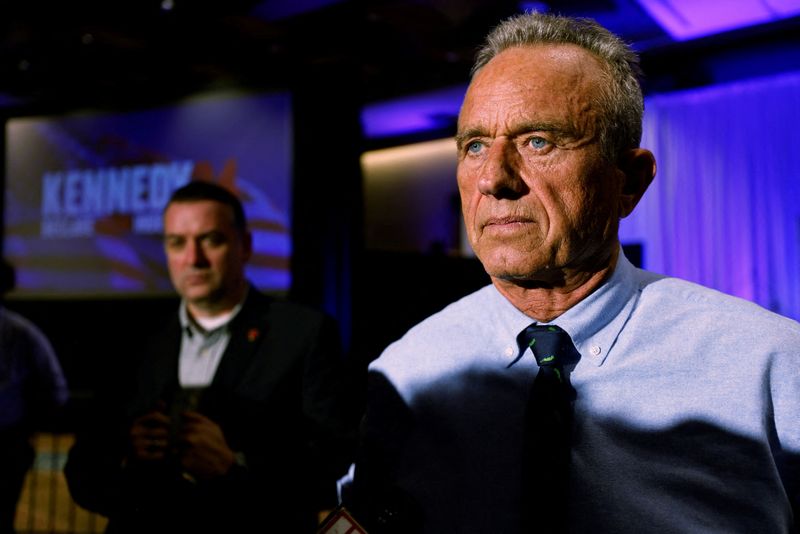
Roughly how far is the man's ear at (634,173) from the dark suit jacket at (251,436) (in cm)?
123

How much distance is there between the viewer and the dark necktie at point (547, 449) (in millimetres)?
1052

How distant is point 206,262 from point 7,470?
1.85 metres

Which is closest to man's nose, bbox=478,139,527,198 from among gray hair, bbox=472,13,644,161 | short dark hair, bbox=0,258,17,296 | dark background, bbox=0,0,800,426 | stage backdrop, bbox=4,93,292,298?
gray hair, bbox=472,13,644,161

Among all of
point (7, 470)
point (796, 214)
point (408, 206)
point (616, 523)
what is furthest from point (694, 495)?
point (408, 206)

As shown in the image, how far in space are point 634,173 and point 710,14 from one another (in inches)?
261

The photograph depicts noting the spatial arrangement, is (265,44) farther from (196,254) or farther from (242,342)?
(242,342)

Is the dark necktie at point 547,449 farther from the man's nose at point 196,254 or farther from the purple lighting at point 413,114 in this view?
the purple lighting at point 413,114

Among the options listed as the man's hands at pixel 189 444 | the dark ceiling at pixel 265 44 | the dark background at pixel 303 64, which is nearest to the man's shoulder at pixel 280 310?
the man's hands at pixel 189 444

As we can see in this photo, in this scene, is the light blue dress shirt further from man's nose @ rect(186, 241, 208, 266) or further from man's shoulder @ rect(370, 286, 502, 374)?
man's nose @ rect(186, 241, 208, 266)

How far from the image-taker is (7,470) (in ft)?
10.9

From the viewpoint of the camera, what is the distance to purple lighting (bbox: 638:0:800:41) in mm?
6516

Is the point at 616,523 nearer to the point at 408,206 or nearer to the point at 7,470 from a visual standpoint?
the point at 7,470

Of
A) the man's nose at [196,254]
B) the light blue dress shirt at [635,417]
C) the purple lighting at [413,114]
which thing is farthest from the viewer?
the purple lighting at [413,114]

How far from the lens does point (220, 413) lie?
Result: 2188 mm
